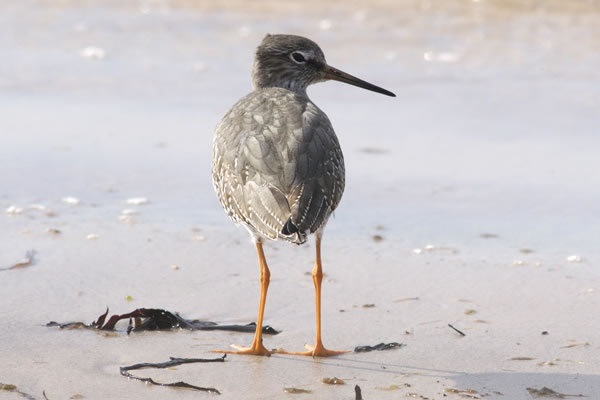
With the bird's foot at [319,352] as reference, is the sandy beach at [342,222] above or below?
above

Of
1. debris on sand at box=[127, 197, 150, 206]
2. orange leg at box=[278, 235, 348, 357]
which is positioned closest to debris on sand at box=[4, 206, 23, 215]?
debris on sand at box=[127, 197, 150, 206]

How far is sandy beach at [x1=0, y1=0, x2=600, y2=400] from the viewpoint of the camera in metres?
4.69

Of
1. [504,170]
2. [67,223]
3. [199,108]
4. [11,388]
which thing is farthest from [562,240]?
[199,108]

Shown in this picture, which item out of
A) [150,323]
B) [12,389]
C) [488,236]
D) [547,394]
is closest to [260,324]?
[150,323]

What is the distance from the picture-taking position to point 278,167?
16.3 feet

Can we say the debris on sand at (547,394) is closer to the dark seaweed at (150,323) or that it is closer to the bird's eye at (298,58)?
the dark seaweed at (150,323)

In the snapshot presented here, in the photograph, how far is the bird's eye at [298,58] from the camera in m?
6.33

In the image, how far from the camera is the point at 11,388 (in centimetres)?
425

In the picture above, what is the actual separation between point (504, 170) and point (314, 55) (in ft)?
7.12

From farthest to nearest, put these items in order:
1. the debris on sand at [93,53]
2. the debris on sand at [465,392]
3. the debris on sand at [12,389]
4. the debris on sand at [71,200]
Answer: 1. the debris on sand at [93,53]
2. the debris on sand at [71,200]
3. the debris on sand at [465,392]
4. the debris on sand at [12,389]

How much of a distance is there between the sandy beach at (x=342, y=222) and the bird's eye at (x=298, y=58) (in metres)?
1.13

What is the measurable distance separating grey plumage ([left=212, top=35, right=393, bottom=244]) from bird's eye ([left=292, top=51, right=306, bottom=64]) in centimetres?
52

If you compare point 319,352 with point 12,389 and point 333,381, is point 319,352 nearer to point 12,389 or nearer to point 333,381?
point 333,381

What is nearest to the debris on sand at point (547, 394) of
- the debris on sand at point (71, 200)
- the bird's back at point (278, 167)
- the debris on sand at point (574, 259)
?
the bird's back at point (278, 167)
